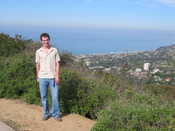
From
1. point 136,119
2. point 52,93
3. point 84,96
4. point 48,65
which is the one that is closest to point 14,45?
point 84,96

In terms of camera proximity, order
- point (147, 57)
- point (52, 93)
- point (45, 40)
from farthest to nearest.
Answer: point (147, 57) < point (52, 93) < point (45, 40)

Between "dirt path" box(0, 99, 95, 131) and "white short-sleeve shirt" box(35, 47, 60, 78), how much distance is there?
3.34 ft

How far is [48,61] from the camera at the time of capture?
788 cm

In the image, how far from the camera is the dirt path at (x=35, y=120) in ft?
26.0

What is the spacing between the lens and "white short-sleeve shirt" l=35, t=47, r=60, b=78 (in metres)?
7.88

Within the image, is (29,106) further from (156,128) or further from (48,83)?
(156,128)

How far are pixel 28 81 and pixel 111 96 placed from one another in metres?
2.73

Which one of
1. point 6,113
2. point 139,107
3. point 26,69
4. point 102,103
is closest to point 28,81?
point 26,69

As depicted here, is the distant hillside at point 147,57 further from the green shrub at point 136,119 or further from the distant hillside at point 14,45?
the green shrub at point 136,119

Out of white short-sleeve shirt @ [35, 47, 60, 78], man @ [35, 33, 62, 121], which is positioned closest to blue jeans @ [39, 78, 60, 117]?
man @ [35, 33, 62, 121]

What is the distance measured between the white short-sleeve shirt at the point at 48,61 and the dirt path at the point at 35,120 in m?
1.02

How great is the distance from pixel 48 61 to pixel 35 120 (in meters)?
1.40

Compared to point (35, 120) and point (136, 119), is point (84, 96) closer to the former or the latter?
point (35, 120)

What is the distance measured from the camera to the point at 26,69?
437 inches
